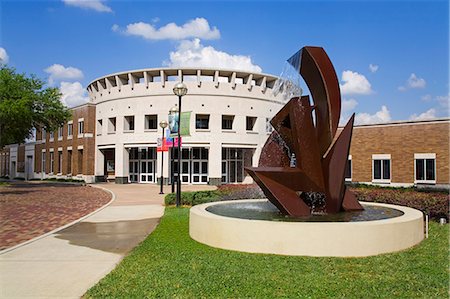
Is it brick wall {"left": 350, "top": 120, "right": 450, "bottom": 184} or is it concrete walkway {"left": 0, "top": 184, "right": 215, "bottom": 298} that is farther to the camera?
brick wall {"left": 350, "top": 120, "right": 450, "bottom": 184}

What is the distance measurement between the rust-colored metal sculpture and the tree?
24600mm

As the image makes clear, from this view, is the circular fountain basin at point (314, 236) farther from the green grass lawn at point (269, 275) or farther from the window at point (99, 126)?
the window at point (99, 126)

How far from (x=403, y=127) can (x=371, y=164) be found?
378 centimetres

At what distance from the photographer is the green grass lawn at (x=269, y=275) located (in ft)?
17.3

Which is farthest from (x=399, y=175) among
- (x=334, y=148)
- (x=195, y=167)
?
(x=334, y=148)

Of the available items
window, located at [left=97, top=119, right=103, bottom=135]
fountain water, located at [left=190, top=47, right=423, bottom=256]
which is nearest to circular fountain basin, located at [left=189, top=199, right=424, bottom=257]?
fountain water, located at [left=190, top=47, right=423, bottom=256]

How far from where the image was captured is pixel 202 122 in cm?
4003

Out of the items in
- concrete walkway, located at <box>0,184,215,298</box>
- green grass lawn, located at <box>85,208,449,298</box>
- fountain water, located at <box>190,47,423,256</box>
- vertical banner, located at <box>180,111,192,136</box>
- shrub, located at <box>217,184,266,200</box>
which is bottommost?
concrete walkway, located at <box>0,184,215,298</box>

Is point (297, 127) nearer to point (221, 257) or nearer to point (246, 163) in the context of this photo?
point (221, 257)

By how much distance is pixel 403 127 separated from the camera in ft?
93.8

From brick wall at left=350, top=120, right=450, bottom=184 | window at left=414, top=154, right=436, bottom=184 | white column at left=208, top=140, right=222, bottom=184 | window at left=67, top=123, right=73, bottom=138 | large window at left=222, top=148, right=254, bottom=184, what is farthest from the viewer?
window at left=67, top=123, right=73, bottom=138

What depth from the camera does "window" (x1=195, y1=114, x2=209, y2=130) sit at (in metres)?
39.6

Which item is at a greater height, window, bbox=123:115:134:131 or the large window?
window, bbox=123:115:134:131

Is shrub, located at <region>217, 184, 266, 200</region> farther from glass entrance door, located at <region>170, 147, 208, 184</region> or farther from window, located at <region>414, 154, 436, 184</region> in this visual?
glass entrance door, located at <region>170, 147, 208, 184</region>
